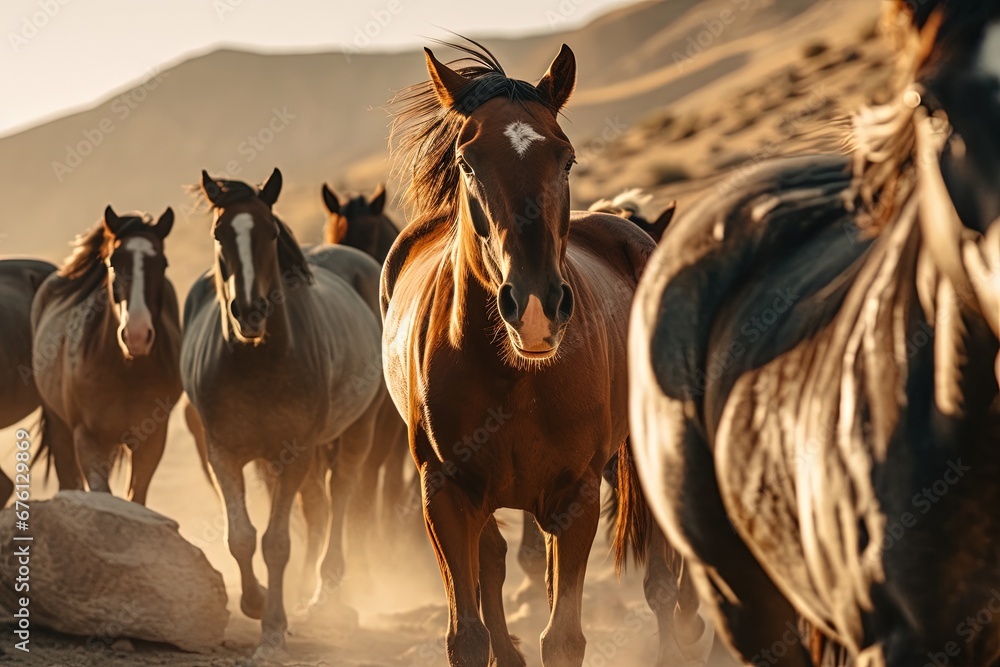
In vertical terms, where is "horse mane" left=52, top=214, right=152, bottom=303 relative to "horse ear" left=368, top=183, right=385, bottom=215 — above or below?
above

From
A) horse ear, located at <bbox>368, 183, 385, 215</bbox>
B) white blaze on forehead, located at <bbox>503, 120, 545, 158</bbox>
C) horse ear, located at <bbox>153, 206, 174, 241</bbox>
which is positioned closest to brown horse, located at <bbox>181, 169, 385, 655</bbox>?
horse ear, located at <bbox>153, 206, 174, 241</bbox>

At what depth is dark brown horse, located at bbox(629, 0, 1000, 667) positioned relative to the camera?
153 centimetres

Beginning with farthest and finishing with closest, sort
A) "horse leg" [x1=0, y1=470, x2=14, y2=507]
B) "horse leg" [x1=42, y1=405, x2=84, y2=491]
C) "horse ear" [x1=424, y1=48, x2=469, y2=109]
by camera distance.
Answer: "horse leg" [x1=42, y1=405, x2=84, y2=491] < "horse leg" [x1=0, y1=470, x2=14, y2=507] < "horse ear" [x1=424, y1=48, x2=469, y2=109]

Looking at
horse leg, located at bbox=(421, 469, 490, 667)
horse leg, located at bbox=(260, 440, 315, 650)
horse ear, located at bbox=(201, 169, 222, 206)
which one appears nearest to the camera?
horse leg, located at bbox=(421, 469, 490, 667)

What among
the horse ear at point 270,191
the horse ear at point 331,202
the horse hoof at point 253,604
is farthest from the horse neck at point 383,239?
the horse hoof at point 253,604

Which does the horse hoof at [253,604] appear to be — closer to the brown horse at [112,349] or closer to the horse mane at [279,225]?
the brown horse at [112,349]

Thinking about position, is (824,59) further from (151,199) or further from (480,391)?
(151,199)

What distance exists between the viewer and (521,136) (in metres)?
4.20

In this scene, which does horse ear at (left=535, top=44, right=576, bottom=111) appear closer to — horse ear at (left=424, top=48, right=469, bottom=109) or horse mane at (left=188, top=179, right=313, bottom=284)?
horse ear at (left=424, top=48, right=469, bottom=109)

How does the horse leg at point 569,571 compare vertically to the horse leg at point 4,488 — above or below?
above

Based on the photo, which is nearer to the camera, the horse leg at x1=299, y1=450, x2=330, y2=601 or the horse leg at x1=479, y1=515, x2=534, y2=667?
the horse leg at x1=479, y1=515, x2=534, y2=667

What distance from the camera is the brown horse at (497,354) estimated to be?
4113 mm
